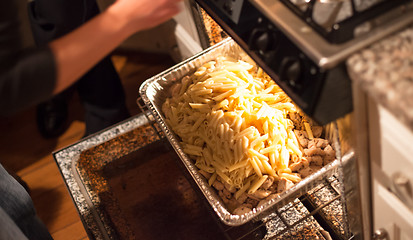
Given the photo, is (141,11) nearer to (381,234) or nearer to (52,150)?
(381,234)

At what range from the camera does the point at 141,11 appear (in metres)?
0.91

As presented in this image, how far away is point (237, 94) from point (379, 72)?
2.01 ft

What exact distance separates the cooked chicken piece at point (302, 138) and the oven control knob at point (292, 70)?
16.3 inches

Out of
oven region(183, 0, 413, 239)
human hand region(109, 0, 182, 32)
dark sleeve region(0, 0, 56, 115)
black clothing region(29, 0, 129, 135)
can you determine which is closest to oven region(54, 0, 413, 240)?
oven region(183, 0, 413, 239)

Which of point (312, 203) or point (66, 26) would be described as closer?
point (312, 203)

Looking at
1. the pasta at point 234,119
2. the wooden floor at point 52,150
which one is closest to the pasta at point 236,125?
the pasta at point 234,119

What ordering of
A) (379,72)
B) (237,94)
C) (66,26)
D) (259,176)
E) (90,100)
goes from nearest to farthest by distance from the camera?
(379,72)
(259,176)
(237,94)
(66,26)
(90,100)

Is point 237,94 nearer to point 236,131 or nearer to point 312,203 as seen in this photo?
point 236,131

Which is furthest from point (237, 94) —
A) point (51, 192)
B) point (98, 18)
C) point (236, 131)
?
point (51, 192)

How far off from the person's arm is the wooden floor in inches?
39.1

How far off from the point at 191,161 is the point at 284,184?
0.25 m

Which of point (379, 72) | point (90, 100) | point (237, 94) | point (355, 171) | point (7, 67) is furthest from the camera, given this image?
point (90, 100)

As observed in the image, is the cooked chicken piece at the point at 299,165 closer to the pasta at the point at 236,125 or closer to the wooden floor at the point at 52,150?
the pasta at the point at 236,125

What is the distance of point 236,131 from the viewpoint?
124 centimetres
